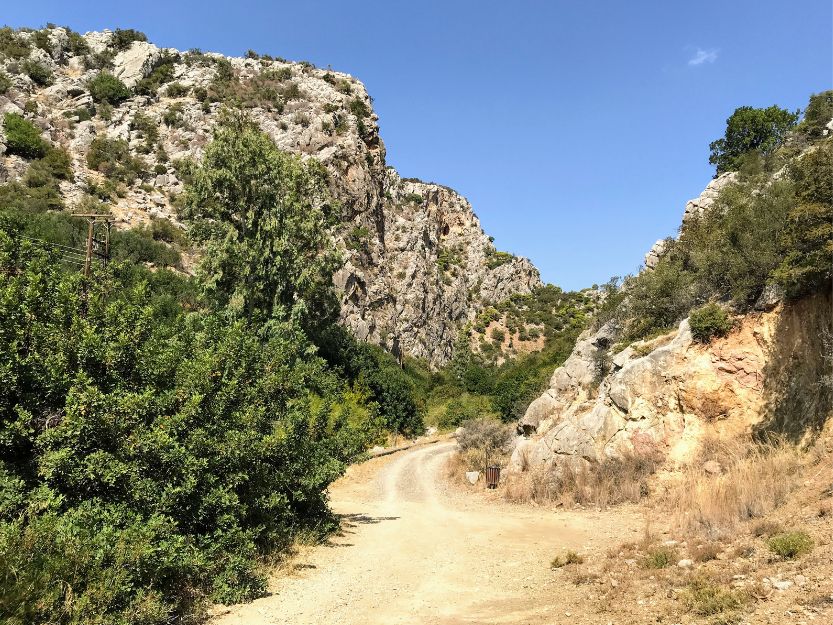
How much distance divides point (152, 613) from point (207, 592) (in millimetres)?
2016

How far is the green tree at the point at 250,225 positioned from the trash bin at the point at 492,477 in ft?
41.0

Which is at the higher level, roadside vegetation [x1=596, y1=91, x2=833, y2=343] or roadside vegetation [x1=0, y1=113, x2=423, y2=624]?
roadside vegetation [x1=596, y1=91, x2=833, y2=343]

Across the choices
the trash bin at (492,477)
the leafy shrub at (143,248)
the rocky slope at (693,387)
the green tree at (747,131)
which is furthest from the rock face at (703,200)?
the leafy shrub at (143,248)

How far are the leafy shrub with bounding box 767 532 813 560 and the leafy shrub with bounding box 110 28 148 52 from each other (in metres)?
86.1

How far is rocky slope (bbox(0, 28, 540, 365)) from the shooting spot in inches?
2072

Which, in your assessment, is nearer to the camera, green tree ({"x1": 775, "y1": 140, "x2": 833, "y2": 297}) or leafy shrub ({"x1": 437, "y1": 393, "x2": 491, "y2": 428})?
green tree ({"x1": 775, "y1": 140, "x2": 833, "y2": 297})

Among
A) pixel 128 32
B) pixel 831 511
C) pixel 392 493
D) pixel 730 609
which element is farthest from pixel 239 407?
pixel 128 32

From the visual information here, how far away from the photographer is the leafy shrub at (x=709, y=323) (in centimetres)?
1634

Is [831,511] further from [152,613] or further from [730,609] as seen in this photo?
[152,613]

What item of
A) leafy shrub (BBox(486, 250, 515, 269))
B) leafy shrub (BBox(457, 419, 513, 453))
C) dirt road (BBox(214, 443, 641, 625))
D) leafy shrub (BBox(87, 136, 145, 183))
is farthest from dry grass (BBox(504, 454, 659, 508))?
leafy shrub (BBox(486, 250, 515, 269))

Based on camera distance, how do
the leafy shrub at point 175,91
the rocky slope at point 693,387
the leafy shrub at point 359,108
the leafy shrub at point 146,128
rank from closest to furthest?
the rocky slope at point 693,387 → the leafy shrub at point 146,128 → the leafy shrub at point 359,108 → the leafy shrub at point 175,91

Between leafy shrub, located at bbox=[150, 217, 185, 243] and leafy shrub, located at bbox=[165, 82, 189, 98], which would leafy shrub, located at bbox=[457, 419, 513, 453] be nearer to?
leafy shrub, located at bbox=[150, 217, 185, 243]

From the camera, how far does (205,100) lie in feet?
207

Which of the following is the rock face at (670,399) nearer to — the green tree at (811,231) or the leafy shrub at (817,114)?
the green tree at (811,231)
